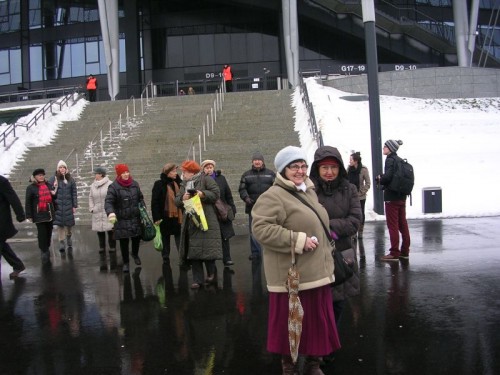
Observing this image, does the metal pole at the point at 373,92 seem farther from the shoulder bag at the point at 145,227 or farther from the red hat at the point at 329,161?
the red hat at the point at 329,161

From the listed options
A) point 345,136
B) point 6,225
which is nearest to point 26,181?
point 6,225

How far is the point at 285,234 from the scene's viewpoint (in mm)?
3463

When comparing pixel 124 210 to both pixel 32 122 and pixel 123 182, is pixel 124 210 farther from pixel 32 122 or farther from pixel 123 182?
pixel 32 122

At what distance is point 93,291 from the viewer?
269 inches

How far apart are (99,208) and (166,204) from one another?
6.23 ft

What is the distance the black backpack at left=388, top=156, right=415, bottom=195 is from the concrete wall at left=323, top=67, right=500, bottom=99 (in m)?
17.5

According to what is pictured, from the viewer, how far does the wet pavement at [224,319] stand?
4219mm

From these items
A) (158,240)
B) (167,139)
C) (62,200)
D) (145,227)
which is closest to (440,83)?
(167,139)

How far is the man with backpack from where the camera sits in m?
7.41

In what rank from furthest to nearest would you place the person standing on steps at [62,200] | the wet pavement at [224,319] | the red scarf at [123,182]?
1. the person standing on steps at [62,200]
2. the red scarf at [123,182]
3. the wet pavement at [224,319]

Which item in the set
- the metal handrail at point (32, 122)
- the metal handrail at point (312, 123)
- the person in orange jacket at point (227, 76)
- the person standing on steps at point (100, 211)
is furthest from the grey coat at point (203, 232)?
the person in orange jacket at point (227, 76)

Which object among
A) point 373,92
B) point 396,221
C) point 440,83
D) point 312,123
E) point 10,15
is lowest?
point 396,221

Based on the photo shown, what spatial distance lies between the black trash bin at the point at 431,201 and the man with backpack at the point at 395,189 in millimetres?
4603

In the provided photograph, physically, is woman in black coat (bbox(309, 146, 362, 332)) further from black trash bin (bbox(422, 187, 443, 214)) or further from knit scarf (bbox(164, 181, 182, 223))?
black trash bin (bbox(422, 187, 443, 214))
